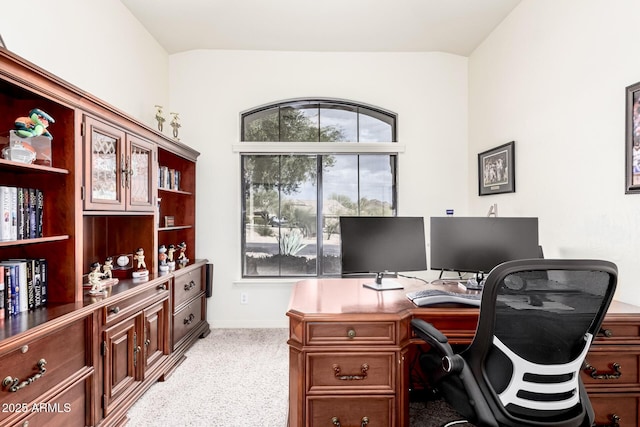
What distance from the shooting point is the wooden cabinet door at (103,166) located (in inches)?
73.9

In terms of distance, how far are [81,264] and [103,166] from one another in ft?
1.91

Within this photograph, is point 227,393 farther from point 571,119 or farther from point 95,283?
point 571,119

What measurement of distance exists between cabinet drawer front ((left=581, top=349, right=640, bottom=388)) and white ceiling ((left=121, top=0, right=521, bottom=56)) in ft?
8.72

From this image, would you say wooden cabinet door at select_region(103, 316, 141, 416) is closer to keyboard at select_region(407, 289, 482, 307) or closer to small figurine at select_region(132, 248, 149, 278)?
small figurine at select_region(132, 248, 149, 278)

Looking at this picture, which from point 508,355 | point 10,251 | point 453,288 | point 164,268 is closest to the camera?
point 508,355

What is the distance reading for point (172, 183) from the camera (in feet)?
10.6

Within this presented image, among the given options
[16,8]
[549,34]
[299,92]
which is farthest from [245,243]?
[549,34]

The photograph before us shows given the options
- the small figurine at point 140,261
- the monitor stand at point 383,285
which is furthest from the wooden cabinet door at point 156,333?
the monitor stand at point 383,285

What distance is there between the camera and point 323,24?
319 centimetres

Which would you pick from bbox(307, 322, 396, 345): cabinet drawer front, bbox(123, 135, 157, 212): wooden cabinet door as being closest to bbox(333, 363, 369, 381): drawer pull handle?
bbox(307, 322, 396, 345): cabinet drawer front

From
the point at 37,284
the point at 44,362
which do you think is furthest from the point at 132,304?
the point at 44,362

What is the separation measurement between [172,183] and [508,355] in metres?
2.92

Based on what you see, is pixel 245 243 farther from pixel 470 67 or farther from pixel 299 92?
pixel 470 67

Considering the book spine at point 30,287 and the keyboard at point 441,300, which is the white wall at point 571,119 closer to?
the keyboard at point 441,300
